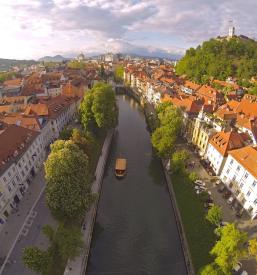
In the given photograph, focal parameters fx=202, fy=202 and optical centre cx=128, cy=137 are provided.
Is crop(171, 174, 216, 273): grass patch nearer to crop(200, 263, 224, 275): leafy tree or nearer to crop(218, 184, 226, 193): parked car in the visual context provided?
crop(200, 263, 224, 275): leafy tree

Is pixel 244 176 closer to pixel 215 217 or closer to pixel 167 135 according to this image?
pixel 215 217

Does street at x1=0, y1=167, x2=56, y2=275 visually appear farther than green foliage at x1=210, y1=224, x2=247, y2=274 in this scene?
Yes

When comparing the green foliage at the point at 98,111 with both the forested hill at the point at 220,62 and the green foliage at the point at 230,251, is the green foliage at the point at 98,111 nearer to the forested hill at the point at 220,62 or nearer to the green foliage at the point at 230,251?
the green foliage at the point at 230,251

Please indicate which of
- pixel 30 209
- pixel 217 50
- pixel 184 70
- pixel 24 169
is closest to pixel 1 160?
pixel 24 169

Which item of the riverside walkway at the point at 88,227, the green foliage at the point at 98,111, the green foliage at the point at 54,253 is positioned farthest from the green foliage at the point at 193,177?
the green foliage at the point at 98,111

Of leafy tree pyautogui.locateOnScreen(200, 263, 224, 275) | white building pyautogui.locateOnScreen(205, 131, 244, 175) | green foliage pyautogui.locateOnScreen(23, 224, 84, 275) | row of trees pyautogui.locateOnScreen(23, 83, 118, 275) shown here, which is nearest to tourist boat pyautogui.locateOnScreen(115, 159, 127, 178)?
row of trees pyautogui.locateOnScreen(23, 83, 118, 275)

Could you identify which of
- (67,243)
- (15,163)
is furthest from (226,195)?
(15,163)
